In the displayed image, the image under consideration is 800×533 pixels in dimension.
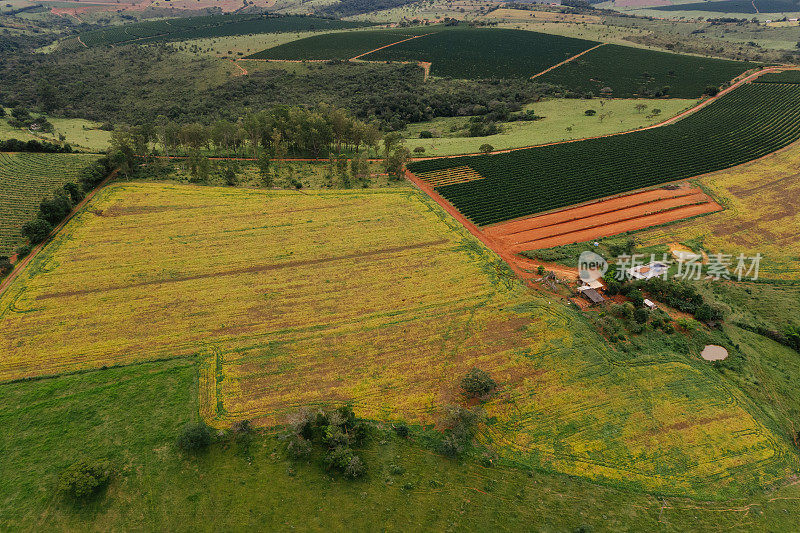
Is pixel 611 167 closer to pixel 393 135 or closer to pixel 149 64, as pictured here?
pixel 393 135

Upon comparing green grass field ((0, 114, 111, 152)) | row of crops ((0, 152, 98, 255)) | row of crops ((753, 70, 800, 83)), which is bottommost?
row of crops ((0, 152, 98, 255))

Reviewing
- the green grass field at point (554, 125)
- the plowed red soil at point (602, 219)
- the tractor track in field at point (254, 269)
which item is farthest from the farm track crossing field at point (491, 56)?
the tractor track in field at point (254, 269)

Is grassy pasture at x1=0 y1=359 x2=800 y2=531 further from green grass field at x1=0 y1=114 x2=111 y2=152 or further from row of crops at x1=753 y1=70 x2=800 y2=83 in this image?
row of crops at x1=753 y1=70 x2=800 y2=83

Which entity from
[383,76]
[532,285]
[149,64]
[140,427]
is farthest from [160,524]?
[149,64]

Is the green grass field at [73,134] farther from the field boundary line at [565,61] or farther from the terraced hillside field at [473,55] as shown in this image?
the field boundary line at [565,61]

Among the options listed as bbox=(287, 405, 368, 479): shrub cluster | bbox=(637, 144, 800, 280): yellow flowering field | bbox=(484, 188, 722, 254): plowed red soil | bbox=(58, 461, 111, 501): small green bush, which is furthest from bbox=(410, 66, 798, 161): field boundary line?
bbox=(58, 461, 111, 501): small green bush

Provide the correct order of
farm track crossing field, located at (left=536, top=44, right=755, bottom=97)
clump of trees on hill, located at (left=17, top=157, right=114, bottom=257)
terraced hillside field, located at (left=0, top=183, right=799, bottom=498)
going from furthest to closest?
farm track crossing field, located at (left=536, top=44, right=755, bottom=97), clump of trees on hill, located at (left=17, top=157, right=114, bottom=257), terraced hillside field, located at (left=0, top=183, right=799, bottom=498)
